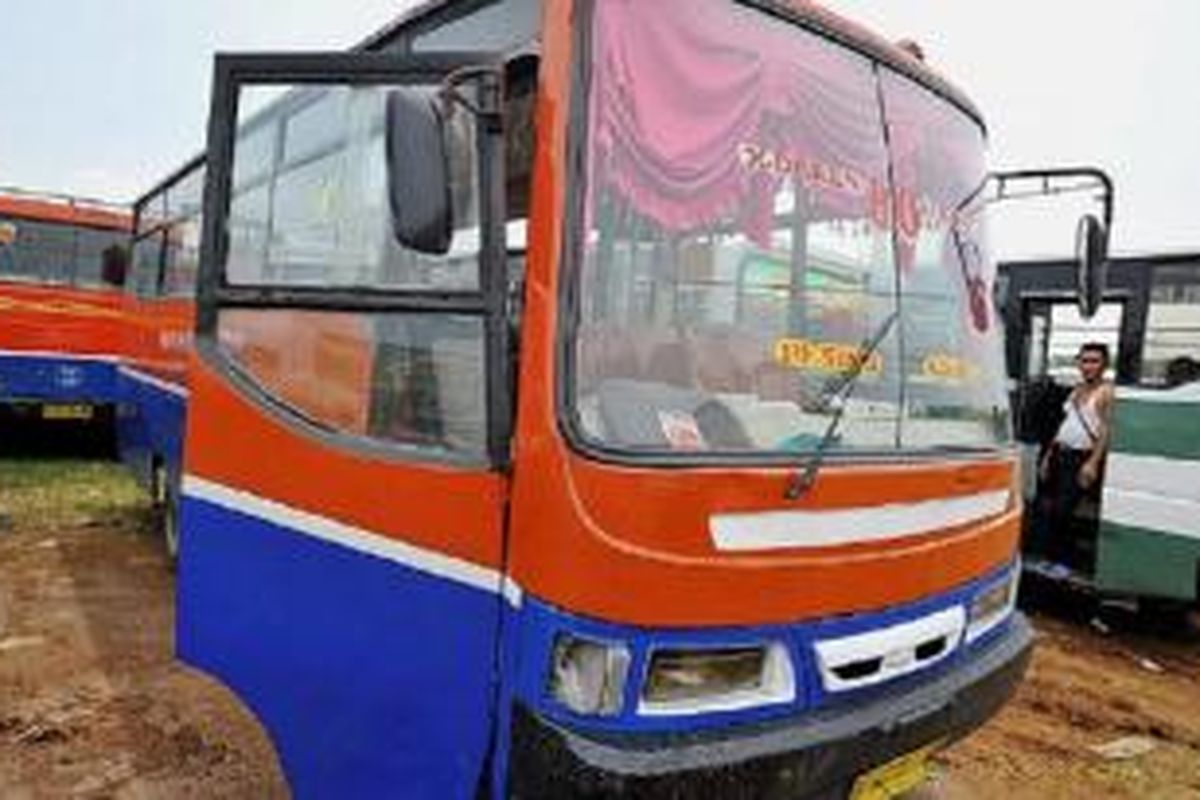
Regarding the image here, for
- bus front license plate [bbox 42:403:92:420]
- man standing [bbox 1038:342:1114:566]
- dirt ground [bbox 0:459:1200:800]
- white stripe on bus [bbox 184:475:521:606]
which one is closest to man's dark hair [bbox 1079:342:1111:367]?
man standing [bbox 1038:342:1114:566]

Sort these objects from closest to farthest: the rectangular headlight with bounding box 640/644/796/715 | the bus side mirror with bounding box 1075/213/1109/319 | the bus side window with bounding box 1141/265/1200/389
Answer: the rectangular headlight with bounding box 640/644/796/715
the bus side mirror with bounding box 1075/213/1109/319
the bus side window with bounding box 1141/265/1200/389

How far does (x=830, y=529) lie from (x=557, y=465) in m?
0.77

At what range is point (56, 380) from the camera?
502 inches

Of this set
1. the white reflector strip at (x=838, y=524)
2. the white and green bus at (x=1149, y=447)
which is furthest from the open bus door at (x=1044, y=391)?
the white reflector strip at (x=838, y=524)

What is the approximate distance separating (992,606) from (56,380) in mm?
10857

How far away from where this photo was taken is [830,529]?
3234 mm

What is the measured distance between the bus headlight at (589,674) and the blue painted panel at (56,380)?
11.0m

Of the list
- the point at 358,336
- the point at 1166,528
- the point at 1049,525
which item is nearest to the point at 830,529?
the point at 358,336

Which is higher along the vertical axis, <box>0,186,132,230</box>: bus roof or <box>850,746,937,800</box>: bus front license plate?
<box>0,186,132,230</box>: bus roof

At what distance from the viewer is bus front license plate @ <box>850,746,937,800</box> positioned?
3.38m

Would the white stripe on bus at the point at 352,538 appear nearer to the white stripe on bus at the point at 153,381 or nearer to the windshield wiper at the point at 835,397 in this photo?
the windshield wiper at the point at 835,397

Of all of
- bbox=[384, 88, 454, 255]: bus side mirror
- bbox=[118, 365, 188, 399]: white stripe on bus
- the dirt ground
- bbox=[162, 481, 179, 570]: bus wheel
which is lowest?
the dirt ground

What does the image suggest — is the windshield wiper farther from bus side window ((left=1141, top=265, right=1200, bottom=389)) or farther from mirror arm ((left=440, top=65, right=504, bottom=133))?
bus side window ((left=1141, top=265, right=1200, bottom=389))

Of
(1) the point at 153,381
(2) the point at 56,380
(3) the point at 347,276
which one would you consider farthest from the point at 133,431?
(3) the point at 347,276
